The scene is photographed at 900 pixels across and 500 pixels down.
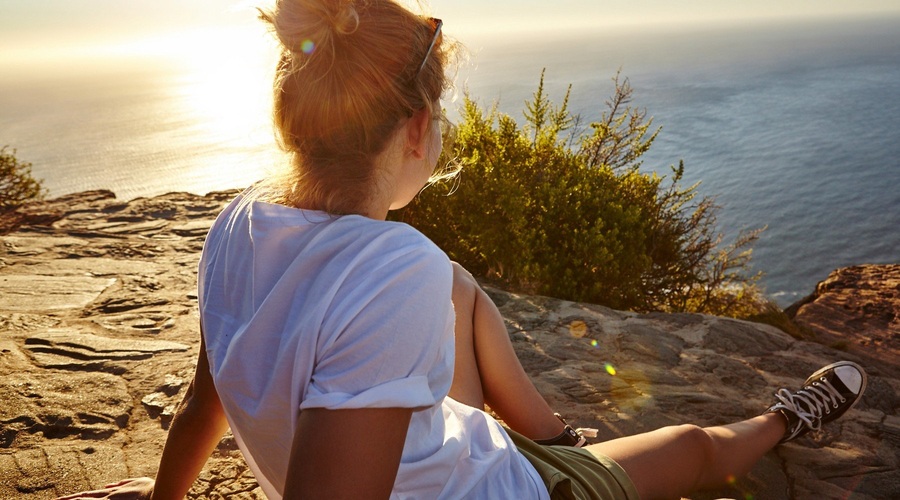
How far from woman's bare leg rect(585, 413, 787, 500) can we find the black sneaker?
0.11 metres


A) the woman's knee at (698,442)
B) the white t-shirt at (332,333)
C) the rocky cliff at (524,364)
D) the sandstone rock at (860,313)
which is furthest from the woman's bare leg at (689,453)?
the sandstone rock at (860,313)

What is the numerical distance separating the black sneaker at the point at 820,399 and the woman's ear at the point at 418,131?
2190mm

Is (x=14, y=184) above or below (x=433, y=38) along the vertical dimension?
below

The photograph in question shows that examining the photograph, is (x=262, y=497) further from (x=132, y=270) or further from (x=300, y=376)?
(x=132, y=270)

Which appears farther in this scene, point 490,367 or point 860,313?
point 860,313

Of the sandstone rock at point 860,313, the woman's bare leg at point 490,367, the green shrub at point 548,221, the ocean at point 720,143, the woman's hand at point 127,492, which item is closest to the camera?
the woman's hand at point 127,492

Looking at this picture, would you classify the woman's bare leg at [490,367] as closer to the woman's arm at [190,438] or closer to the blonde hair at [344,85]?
the woman's arm at [190,438]

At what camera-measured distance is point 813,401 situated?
265 cm

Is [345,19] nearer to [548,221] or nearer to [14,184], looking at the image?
[548,221]

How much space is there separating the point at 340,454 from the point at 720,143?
5114cm

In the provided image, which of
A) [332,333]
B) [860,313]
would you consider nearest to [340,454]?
[332,333]

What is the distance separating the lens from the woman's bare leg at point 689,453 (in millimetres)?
1821

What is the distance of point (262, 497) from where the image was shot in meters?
2.07

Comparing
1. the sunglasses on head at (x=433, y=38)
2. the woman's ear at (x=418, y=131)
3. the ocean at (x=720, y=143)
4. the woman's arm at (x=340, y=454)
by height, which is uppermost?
the sunglasses on head at (x=433, y=38)
